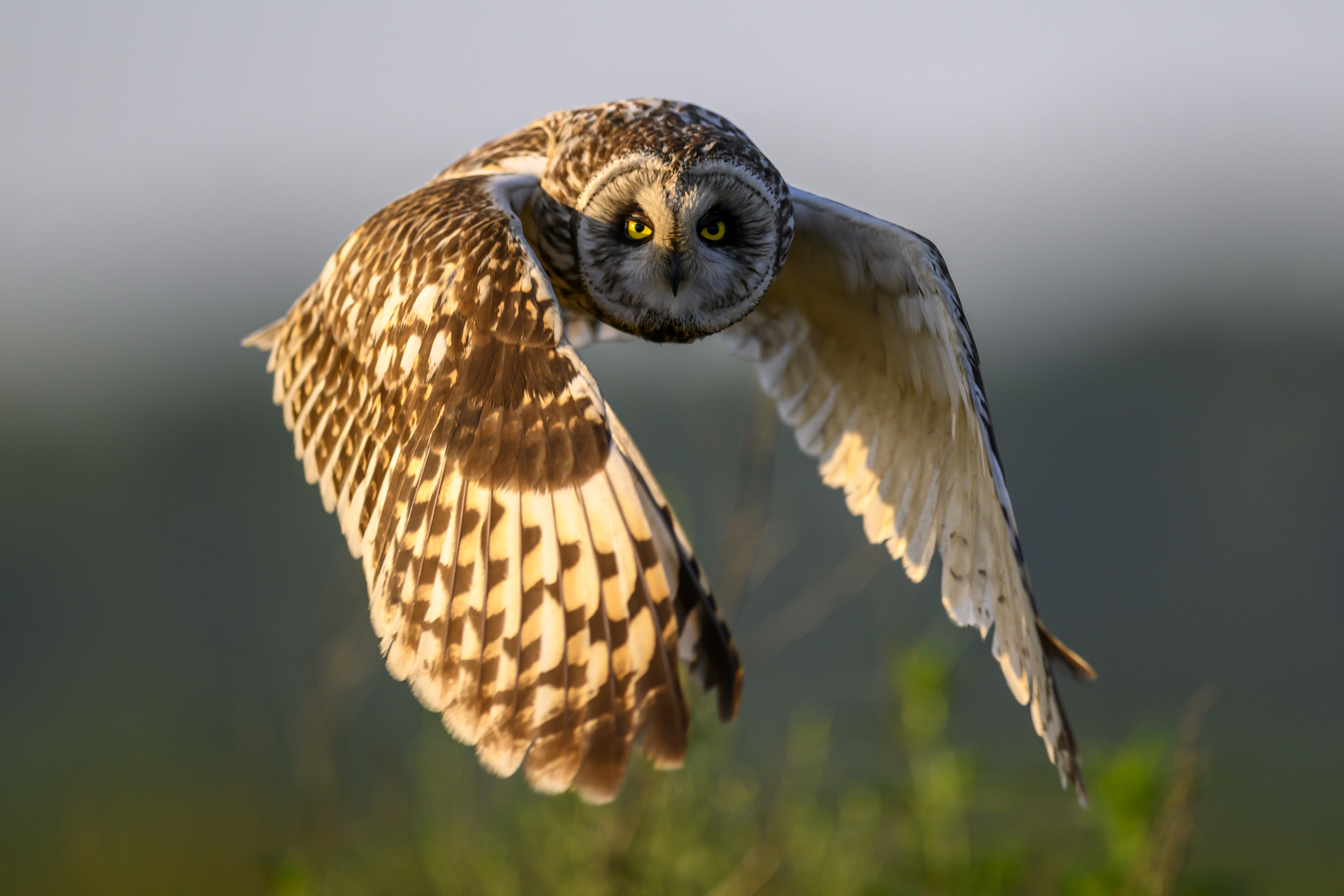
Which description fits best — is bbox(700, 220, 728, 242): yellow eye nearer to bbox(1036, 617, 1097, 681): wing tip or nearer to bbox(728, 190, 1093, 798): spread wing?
bbox(728, 190, 1093, 798): spread wing

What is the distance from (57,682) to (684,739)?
787 inches

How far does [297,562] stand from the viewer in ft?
36.8

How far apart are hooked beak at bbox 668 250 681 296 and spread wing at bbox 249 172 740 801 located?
1.49ft

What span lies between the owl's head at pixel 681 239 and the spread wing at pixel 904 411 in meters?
0.32

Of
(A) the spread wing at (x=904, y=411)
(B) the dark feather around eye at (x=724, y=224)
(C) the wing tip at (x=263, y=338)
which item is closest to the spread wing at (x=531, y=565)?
(B) the dark feather around eye at (x=724, y=224)

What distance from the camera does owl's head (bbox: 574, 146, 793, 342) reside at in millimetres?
2377

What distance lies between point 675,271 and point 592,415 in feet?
2.21

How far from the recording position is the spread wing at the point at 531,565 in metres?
1.90

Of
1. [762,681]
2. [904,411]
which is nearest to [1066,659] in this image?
[904,411]

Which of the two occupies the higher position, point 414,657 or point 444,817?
point 414,657

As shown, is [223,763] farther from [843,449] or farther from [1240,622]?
[1240,622]

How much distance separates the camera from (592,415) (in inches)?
75.2

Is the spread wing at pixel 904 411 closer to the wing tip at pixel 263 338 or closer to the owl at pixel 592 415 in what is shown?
the owl at pixel 592 415

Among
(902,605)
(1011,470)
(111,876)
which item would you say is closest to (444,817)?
(902,605)
